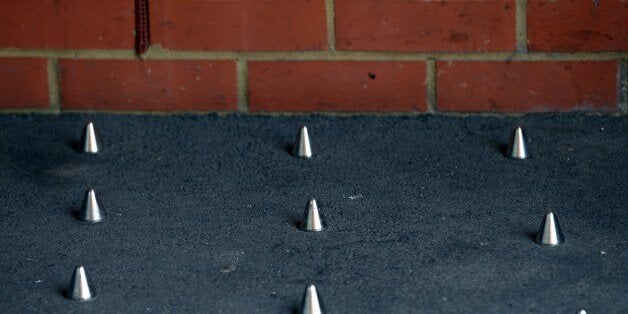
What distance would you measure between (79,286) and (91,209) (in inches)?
13.4

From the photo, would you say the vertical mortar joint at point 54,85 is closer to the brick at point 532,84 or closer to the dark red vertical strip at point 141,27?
the dark red vertical strip at point 141,27

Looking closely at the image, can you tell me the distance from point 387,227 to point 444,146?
446mm

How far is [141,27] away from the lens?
2.53 metres

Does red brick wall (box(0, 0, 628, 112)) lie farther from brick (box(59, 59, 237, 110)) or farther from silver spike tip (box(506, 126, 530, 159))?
silver spike tip (box(506, 126, 530, 159))

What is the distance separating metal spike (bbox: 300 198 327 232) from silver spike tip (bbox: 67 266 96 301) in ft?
1.45

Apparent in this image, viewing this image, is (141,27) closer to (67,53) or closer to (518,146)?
(67,53)

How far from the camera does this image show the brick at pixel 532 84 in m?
2.50

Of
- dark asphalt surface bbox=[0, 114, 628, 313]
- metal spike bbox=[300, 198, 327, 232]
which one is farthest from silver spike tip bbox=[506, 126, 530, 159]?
metal spike bbox=[300, 198, 327, 232]

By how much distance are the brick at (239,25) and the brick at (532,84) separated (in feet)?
1.05

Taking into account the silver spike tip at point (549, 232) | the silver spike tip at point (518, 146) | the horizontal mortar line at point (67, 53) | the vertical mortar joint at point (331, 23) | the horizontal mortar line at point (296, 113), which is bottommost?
the silver spike tip at point (549, 232)

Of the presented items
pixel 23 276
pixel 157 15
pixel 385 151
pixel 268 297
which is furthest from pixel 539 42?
pixel 23 276

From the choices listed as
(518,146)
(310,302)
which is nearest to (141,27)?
(518,146)

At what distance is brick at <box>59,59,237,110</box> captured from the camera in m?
2.55

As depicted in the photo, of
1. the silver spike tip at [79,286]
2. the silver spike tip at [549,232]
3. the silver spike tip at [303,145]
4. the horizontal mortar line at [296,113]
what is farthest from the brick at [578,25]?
the silver spike tip at [79,286]
